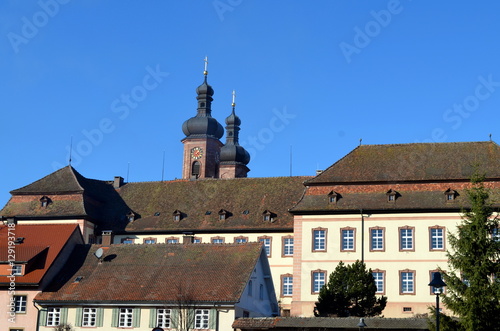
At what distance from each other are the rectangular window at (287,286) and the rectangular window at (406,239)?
9.88 m

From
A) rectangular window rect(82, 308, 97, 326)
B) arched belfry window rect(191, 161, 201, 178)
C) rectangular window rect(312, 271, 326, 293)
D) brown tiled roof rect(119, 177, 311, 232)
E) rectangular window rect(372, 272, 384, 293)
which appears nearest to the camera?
rectangular window rect(82, 308, 97, 326)

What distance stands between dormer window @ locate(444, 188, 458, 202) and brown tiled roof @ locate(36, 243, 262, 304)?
47.0 feet

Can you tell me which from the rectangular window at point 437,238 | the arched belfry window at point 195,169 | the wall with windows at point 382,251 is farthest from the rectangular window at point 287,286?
the arched belfry window at point 195,169

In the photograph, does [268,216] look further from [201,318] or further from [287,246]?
[201,318]

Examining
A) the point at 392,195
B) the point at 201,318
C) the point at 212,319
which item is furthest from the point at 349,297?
the point at 392,195

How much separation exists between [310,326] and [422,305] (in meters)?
14.9

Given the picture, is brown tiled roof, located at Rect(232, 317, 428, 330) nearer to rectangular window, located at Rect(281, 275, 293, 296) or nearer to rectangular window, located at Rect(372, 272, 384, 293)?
rectangular window, located at Rect(372, 272, 384, 293)

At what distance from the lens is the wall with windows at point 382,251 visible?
53312 millimetres

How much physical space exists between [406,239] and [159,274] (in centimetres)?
1746

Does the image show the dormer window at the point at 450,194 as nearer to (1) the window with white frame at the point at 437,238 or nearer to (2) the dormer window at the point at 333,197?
(1) the window with white frame at the point at 437,238

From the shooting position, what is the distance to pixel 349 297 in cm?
4425

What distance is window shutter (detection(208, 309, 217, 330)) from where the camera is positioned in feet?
139

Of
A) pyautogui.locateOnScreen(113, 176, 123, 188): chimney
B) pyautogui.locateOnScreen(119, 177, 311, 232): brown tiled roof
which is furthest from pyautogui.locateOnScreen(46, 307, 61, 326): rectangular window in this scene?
pyautogui.locateOnScreen(113, 176, 123, 188): chimney

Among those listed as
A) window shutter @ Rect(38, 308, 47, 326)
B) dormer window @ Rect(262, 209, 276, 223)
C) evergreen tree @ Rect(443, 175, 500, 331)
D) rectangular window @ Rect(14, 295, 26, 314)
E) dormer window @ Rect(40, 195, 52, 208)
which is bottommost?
window shutter @ Rect(38, 308, 47, 326)
